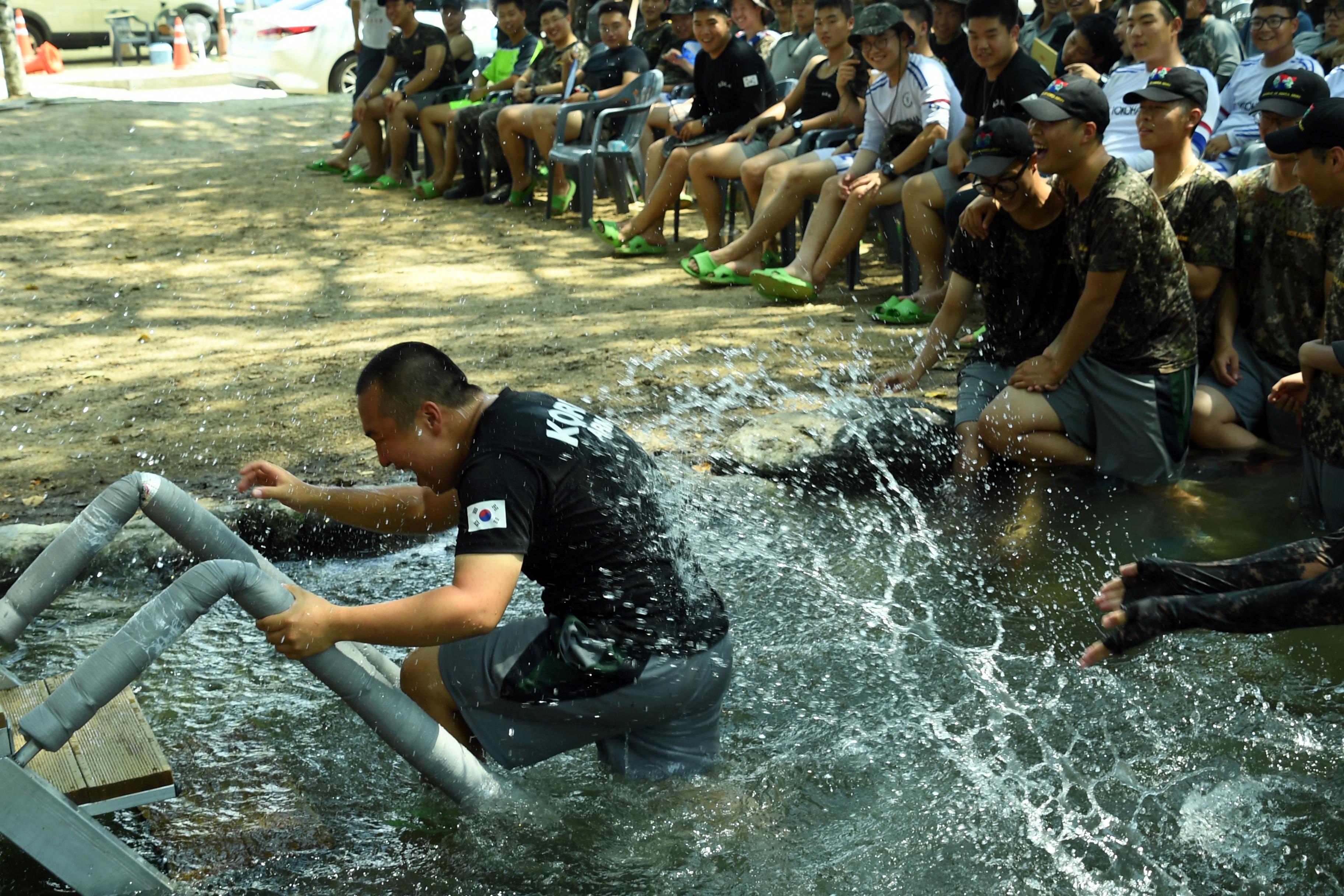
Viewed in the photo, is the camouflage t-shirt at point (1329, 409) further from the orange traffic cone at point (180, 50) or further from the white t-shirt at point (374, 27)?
the orange traffic cone at point (180, 50)

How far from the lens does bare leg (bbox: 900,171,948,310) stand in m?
7.02

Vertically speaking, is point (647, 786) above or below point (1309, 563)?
below

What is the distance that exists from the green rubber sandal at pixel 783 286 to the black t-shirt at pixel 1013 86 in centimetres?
144

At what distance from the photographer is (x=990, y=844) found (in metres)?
2.92

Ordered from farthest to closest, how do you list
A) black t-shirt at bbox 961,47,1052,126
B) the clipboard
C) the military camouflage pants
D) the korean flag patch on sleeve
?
the clipboard → black t-shirt at bbox 961,47,1052,126 → the military camouflage pants → the korean flag patch on sleeve

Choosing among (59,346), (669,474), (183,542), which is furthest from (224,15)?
(183,542)

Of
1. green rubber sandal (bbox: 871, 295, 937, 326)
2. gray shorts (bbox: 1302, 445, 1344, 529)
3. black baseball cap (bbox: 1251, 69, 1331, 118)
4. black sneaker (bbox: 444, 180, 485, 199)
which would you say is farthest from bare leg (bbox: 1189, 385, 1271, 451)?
black sneaker (bbox: 444, 180, 485, 199)

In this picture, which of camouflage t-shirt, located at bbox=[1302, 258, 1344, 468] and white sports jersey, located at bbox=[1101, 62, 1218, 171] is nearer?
camouflage t-shirt, located at bbox=[1302, 258, 1344, 468]

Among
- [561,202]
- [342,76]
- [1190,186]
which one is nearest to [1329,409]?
[1190,186]

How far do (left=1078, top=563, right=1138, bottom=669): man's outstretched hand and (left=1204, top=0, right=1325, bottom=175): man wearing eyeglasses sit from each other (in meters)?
4.05

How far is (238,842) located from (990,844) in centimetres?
180

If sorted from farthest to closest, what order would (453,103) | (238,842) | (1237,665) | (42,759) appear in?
(453,103), (1237,665), (238,842), (42,759)

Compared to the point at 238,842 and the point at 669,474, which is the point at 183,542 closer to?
the point at 238,842

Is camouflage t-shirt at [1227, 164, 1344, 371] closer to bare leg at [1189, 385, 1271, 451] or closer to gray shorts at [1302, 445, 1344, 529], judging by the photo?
bare leg at [1189, 385, 1271, 451]
